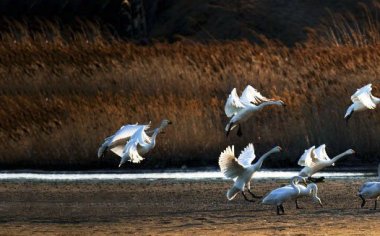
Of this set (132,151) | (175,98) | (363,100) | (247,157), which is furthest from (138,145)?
(175,98)

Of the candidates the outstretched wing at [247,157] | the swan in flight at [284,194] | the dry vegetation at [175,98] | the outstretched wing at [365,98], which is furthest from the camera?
the dry vegetation at [175,98]

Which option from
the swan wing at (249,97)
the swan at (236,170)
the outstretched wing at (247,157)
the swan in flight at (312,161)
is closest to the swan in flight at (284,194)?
the swan at (236,170)

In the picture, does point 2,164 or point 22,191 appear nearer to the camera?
point 22,191

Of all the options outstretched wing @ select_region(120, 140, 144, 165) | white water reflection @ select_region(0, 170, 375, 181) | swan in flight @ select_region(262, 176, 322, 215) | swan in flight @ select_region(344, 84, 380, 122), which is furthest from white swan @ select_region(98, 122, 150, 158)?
swan in flight @ select_region(262, 176, 322, 215)

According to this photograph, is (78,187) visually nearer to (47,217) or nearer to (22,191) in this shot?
(22,191)

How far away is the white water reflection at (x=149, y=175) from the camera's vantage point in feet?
66.1

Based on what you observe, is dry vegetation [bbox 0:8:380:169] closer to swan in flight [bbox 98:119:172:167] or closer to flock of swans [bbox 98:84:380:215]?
flock of swans [bbox 98:84:380:215]

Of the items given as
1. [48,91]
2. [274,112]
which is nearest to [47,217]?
[274,112]

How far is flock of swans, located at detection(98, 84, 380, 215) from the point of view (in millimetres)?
14820

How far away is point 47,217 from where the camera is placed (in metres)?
15.4

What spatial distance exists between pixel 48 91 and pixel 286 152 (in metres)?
5.31

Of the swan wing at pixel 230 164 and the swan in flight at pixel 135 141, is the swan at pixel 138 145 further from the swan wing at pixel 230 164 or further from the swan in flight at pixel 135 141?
the swan wing at pixel 230 164

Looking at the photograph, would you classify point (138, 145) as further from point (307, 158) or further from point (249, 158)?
point (307, 158)

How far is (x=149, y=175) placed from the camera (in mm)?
21047
